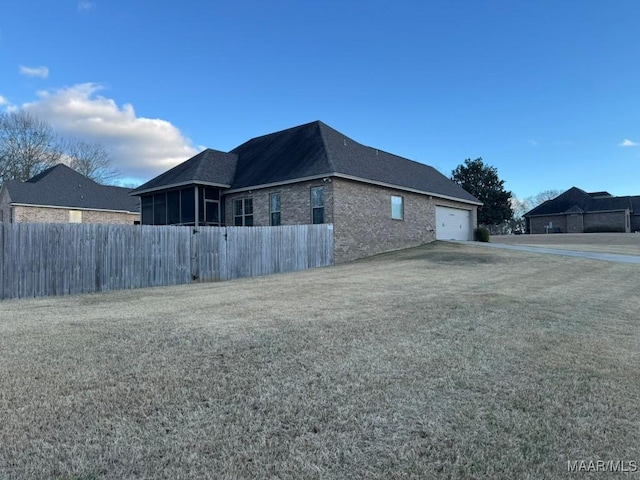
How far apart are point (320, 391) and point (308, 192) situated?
15.2m

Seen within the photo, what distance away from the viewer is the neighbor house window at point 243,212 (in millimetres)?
20609

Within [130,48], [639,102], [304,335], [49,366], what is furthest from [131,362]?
[639,102]

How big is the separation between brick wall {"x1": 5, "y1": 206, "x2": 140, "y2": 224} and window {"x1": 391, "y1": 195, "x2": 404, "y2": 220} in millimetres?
A: 24644

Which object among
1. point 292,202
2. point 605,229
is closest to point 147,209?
point 292,202

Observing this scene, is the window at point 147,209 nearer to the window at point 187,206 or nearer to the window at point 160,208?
the window at point 160,208

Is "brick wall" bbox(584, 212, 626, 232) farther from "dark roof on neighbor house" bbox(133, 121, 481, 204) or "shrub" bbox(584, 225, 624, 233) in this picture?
"dark roof on neighbor house" bbox(133, 121, 481, 204)

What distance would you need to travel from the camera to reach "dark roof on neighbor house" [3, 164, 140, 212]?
30922 mm

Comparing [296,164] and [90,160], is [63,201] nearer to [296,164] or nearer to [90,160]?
[90,160]

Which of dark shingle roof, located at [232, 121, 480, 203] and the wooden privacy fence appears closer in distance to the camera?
the wooden privacy fence

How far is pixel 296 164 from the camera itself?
19.5 meters

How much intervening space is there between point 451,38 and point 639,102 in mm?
8482

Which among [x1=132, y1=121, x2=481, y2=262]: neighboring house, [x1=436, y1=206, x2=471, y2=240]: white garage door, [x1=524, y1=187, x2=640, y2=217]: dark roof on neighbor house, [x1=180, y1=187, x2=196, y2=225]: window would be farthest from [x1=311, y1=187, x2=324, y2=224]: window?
[x1=524, y1=187, x2=640, y2=217]: dark roof on neighbor house

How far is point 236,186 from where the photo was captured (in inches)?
814

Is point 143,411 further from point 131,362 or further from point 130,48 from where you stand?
point 130,48
